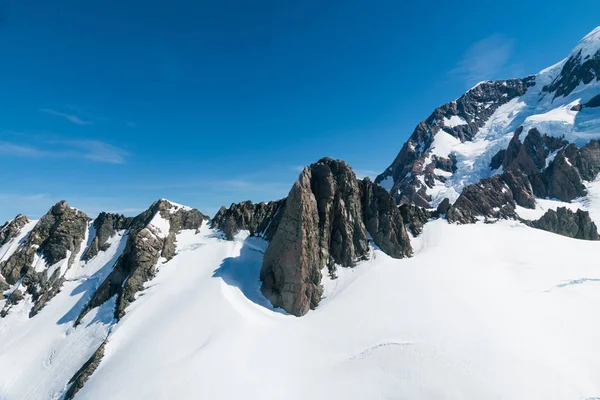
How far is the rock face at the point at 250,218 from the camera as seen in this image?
49625mm

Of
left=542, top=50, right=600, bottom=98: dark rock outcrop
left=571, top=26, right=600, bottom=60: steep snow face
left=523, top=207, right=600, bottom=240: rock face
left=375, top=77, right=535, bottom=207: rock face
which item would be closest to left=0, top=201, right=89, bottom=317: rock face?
left=523, top=207, right=600, bottom=240: rock face

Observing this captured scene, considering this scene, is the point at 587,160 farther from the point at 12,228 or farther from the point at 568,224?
the point at 12,228

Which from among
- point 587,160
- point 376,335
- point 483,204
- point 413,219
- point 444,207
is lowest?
point 376,335

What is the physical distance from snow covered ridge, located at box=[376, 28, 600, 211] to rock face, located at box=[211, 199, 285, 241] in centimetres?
9207

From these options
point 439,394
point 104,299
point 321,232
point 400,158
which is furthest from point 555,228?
point 400,158

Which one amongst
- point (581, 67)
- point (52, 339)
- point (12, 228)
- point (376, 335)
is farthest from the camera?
point (581, 67)

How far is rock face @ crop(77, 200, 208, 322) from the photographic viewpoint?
36.9 metres

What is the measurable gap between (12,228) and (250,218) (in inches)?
1899

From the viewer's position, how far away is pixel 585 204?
268ft

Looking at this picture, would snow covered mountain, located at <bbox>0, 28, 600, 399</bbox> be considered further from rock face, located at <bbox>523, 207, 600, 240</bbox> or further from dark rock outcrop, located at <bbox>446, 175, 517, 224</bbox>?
dark rock outcrop, located at <bbox>446, 175, 517, 224</bbox>

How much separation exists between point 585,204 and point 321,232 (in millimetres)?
90151

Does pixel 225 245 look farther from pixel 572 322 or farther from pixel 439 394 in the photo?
pixel 572 322

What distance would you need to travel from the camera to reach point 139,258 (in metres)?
40.0

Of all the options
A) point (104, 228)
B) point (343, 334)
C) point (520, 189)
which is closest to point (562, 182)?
point (520, 189)
